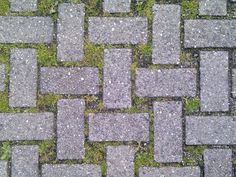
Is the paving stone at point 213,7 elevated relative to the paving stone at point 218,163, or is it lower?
elevated

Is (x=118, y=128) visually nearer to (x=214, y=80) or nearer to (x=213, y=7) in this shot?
(x=214, y=80)

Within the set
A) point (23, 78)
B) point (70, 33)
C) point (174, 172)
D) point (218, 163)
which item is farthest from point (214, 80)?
point (23, 78)

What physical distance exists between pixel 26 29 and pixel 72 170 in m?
0.89

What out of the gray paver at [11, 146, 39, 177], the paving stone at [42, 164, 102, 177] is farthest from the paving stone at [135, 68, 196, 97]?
the gray paver at [11, 146, 39, 177]

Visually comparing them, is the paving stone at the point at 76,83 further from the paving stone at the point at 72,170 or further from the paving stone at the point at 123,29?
the paving stone at the point at 72,170

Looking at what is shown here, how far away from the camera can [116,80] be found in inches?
96.7

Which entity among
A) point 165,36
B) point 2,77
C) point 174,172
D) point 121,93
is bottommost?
point 174,172

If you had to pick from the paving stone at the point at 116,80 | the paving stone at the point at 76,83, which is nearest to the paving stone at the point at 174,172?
the paving stone at the point at 116,80

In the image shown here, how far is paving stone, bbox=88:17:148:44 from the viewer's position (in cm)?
246

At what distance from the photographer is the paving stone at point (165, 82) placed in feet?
8.07

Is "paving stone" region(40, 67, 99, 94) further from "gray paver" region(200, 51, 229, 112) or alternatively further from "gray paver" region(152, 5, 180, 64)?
"gray paver" region(200, 51, 229, 112)

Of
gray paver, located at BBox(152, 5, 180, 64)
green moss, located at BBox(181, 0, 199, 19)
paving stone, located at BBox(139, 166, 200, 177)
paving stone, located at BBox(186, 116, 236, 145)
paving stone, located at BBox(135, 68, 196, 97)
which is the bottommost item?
paving stone, located at BBox(139, 166, 200, 177)

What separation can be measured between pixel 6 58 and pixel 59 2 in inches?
18.3

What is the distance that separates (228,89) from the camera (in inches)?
97.4
